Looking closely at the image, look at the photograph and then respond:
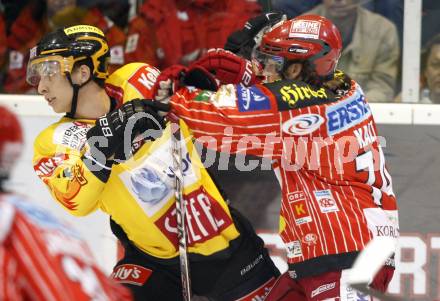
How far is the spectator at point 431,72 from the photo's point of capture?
4.39 meters

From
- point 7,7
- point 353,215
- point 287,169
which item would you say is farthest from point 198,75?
point 7,7

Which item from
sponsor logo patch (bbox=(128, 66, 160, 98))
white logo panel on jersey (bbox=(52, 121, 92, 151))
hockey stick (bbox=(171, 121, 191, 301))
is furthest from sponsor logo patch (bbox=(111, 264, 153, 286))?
sponsor logo patch (bbox=(128, 66, 160, 98))

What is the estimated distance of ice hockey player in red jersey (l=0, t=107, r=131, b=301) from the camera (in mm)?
2146

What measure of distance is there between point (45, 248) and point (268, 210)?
2151mm

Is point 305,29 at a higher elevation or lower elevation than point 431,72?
higher

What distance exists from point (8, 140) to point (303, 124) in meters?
1.21

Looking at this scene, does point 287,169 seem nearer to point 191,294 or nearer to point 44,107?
point 191,294

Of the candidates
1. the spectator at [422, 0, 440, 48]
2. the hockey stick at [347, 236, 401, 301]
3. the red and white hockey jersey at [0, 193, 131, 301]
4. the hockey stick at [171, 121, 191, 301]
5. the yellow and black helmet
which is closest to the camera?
the red and white hockey jersey at [0, 193, 131, 301]

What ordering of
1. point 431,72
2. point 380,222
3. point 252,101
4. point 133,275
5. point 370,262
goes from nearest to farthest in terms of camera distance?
point 370,262 → point 252,101 → point 380,222 → point 133,275 → point 431,72

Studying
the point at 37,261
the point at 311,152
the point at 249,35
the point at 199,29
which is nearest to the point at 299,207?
the point at 311,152

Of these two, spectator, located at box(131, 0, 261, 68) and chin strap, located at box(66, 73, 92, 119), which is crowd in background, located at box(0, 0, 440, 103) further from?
chin strap, located at box(66, 73, 92, 119)

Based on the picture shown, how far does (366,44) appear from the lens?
4652mm

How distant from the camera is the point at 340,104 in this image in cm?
327

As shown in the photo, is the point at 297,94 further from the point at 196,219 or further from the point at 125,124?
the point at 196,219
